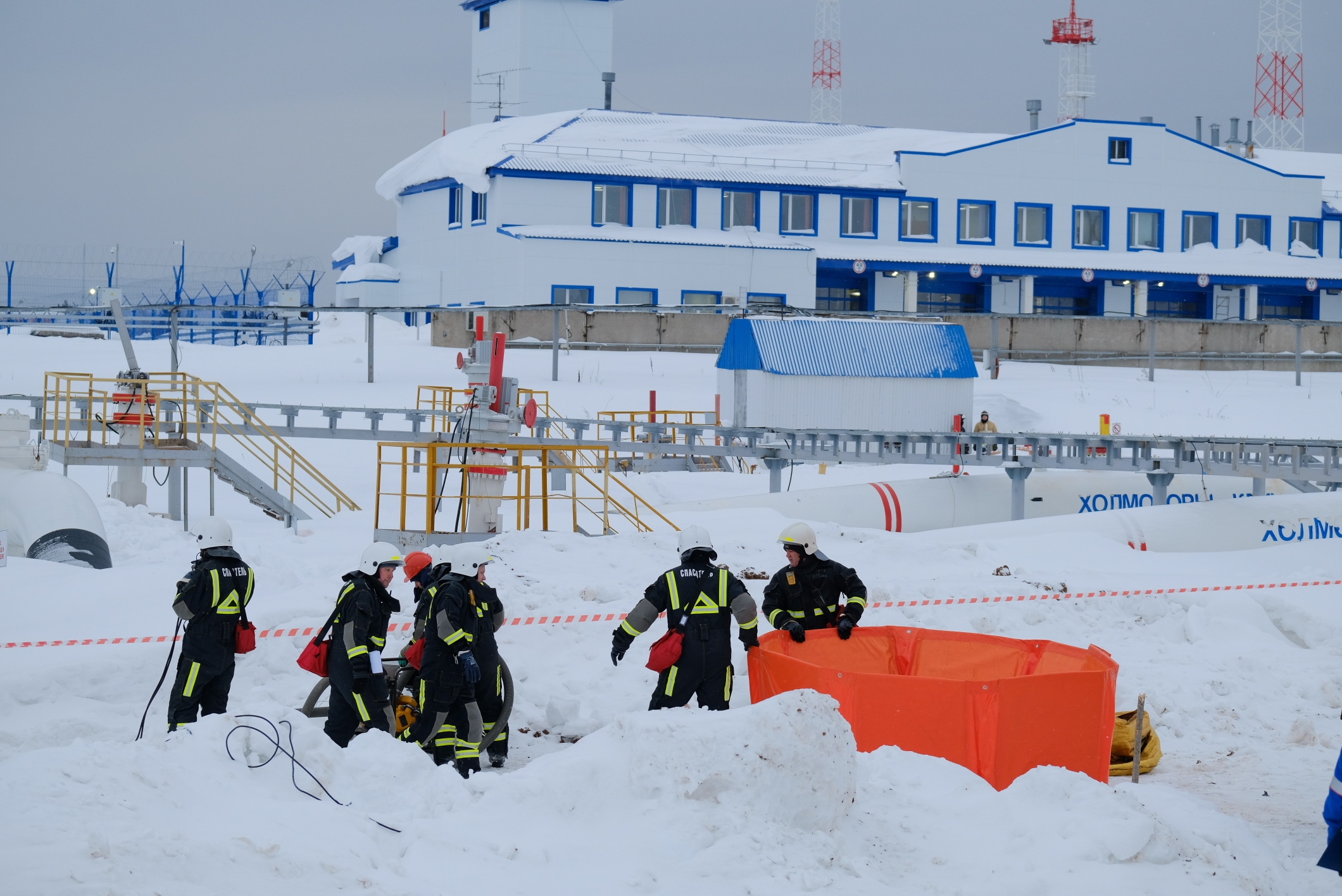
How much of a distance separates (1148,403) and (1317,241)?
60.5ft

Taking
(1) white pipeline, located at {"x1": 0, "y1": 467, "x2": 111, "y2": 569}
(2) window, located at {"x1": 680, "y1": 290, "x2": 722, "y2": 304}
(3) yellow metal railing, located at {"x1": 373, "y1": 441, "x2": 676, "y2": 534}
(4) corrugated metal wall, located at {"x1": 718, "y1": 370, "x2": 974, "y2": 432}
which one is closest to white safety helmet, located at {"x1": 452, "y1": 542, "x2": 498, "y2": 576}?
(3) yellow metal railing, located at {"x1": 373, "y1": 441, "x2": 676, "y2": 534}

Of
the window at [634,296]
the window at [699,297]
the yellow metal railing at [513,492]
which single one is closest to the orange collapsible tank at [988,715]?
the yellow metal railing at [513,492]

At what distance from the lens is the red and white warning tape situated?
34.1ft

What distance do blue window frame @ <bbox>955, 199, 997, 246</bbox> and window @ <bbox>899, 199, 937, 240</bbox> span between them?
944mm

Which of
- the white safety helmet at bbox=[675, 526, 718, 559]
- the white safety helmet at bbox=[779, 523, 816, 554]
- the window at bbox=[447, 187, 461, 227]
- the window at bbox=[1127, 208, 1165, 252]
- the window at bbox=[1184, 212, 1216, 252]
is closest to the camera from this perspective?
the white safety helmet at bbox=[675, 526, 718, 559]

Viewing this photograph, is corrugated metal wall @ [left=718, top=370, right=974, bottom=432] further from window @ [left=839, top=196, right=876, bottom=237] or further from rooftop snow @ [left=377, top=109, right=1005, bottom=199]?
window @ [left=839, top=196, right=876, bottom=237]

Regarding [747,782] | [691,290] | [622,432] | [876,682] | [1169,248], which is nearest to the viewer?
[747,782]

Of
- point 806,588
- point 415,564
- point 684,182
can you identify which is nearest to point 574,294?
point 684,182

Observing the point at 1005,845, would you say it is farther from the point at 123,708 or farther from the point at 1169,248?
the point at 1169,248

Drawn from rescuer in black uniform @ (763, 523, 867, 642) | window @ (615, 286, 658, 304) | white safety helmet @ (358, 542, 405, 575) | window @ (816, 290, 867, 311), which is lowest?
rescuer in black uniform @ (763, 523, 867, 642)

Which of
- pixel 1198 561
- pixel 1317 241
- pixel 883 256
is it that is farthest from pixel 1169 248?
pixel 1198 561

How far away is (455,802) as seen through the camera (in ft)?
20.4

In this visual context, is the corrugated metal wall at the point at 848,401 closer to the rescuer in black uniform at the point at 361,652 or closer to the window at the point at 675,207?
the window at the point at 675,207

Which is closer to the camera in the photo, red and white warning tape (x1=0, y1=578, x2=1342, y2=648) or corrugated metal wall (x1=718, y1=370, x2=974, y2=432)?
red and white warning tape (x1=0, y1=578, x2=1342, y2=648)
